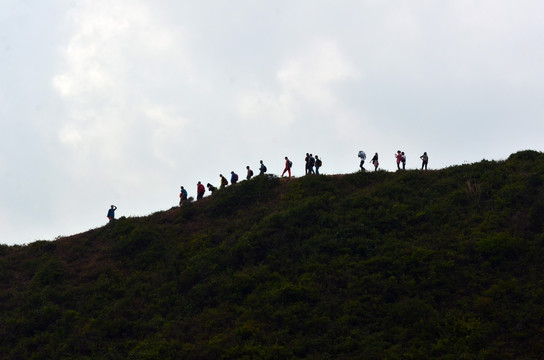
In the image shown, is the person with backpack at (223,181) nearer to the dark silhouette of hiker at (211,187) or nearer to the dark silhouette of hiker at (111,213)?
the dark silhouette of hiker at (211,187)

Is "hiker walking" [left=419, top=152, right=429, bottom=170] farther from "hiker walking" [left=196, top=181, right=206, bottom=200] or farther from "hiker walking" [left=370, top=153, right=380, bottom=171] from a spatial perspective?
"hiker walking" [left=196, top=181, right=206, bottom=200]

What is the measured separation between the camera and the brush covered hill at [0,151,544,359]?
20484 millimetres

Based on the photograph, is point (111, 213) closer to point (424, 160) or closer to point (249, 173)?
point (249, 173)

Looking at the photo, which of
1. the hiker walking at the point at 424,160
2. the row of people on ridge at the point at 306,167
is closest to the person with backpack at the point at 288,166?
the row of people on ridge at the point at 306,167

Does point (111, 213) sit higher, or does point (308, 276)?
point (111, 213)

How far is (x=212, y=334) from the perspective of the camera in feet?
72.2

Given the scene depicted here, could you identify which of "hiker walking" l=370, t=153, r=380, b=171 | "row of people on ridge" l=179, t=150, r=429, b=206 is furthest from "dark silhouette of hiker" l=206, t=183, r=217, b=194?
"hiker walking" l=370, t=153, r=380, b=171

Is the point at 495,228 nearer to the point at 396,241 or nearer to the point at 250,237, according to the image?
the point at 396,241

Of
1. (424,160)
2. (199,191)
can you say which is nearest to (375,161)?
(424,160)

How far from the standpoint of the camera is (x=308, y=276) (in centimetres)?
2466

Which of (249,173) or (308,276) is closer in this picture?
(308,276)

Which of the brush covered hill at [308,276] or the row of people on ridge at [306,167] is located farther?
the row of people on ridge at [306,167]

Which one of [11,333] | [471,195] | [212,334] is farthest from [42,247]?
[471,195]

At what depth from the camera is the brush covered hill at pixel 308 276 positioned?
20.5 metres
